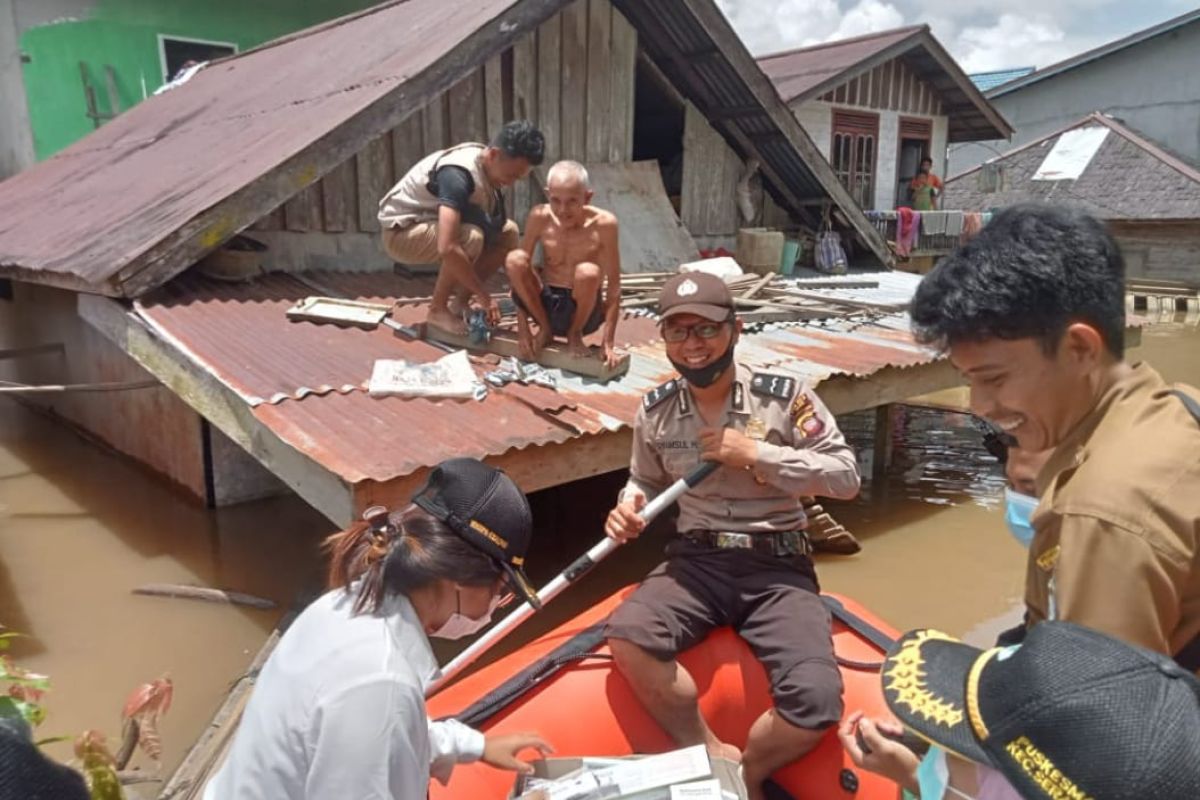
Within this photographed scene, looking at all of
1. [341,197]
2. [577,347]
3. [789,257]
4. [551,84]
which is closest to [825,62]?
[789,257]

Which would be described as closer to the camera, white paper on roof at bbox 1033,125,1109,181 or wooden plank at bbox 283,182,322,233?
wooden plank at bbox 283,182,322,233

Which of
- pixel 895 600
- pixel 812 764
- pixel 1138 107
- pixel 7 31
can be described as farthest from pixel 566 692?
pixel 1138 107

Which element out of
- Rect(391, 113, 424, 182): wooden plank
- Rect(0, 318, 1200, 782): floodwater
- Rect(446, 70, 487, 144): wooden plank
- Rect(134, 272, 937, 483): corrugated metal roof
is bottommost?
Rect(0, 318, 1200, 782): floodwater

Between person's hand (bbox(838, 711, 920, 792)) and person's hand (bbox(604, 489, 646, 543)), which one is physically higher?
person's hand (bbox(604, 489, 646, 543))

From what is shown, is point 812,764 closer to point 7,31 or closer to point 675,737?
point 675,737

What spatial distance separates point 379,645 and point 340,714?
0.44ft

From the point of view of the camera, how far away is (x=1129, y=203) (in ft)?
65.2

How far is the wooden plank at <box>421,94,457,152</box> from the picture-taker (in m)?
7.47

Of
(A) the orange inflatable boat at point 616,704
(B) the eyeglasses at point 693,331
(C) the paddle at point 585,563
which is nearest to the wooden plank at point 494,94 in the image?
(B) the eyeglasses at point 693,331

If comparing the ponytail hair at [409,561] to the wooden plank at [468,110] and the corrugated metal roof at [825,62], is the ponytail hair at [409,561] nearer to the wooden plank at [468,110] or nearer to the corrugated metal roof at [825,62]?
the wooden plank at [468,110]

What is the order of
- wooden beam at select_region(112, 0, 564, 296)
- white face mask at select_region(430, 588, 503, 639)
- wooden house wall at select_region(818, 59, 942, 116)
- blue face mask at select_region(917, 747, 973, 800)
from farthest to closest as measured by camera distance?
Result: wooden house wall at select_region(818, 59, 942, 116) < wooden beam at select_region(112, 0, 564, 296) < white face mask at select_region(430, 588, 503, 639) < blue face mask at select_region(917, 747, 973, 800)

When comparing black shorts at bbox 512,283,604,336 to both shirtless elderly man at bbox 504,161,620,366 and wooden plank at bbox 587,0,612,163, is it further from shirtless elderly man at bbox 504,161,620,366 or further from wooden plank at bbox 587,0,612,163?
wooden plank at bbox 587,0,612,163

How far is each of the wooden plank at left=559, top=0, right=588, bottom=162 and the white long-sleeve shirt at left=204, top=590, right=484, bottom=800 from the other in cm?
734

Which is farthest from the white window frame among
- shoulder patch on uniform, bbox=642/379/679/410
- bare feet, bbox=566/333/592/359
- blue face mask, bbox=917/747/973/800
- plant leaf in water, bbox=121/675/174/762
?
blue face mask, bbox=917/747/973/800
